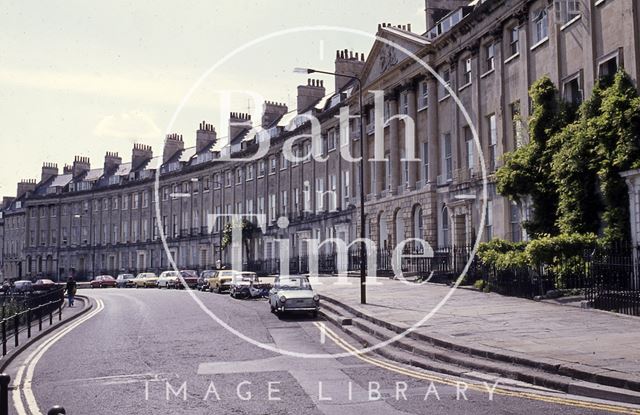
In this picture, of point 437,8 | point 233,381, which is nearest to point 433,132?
point 437,8

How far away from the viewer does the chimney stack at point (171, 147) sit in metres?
88.3

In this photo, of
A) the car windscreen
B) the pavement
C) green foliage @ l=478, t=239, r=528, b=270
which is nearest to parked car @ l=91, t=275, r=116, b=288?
the car windscreen

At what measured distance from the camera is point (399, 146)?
139 ft

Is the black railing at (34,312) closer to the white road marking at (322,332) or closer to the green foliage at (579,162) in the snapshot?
the white road marking at (322,332)

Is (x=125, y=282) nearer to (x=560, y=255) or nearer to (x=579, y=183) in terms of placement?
(x=579, y=183)

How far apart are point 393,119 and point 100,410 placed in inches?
1388

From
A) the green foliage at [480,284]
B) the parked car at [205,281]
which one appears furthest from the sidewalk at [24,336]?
the parked car at [205,281]

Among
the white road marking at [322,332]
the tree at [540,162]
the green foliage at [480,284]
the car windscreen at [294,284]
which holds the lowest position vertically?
the white road marking at [322,332]

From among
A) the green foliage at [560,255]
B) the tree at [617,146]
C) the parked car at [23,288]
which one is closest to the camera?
the tree at [617,146]

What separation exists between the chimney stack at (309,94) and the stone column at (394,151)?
815 inches

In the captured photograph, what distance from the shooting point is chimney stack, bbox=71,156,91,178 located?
10079 cm

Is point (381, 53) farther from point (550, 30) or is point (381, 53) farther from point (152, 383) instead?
point (152, 383)

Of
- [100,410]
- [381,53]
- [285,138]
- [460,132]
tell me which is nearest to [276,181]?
[285,138]

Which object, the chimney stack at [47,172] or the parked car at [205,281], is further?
the chimney stack at [47,172]
